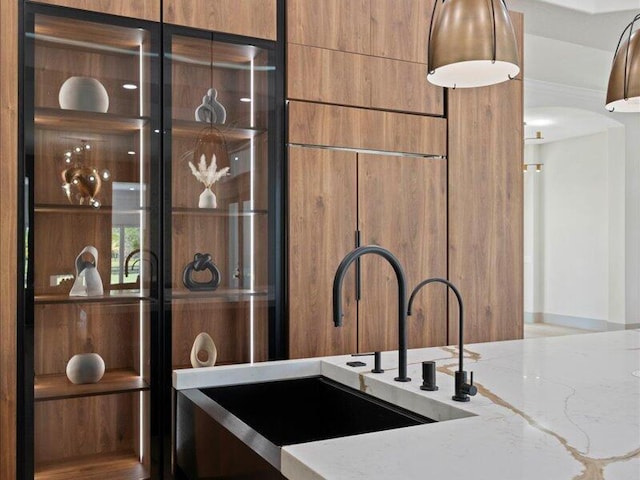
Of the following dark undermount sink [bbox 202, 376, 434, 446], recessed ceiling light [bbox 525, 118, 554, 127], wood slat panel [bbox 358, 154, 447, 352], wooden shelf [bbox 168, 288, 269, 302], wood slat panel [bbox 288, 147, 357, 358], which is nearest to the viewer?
dark undermount sink [bbox 202, 376, 434, 446]

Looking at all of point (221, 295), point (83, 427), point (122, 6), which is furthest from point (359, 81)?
point (83, 427)

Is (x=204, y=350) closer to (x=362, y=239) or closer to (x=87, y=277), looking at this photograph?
(x=87, y=277)

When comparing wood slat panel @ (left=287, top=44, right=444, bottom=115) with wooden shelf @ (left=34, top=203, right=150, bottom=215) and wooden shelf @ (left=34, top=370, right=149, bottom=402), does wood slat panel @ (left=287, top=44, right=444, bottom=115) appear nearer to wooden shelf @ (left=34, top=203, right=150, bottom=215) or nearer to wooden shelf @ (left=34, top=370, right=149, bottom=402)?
wooden shelf @ (left=34, top=203, right=150, bottom=215)

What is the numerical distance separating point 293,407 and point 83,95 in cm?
170

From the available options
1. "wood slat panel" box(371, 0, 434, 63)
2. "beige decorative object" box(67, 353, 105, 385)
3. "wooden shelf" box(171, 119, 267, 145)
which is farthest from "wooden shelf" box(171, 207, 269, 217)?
"wood slat panel" box(371, 0, 434, 63)

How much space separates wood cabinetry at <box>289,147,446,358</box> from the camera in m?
3.15

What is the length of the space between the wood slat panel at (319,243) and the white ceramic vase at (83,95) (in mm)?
912

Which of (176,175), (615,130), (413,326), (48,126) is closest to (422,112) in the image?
(413,326)

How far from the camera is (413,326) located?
11.3ft

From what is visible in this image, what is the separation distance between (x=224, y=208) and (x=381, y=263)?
0.90 meters

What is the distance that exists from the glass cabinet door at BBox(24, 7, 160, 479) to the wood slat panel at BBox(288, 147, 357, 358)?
2.28ft

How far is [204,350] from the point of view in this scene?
2.99m

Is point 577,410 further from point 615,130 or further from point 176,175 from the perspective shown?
point 615,130

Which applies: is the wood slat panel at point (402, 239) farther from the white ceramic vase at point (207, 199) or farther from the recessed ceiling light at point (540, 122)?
the recessed ceiling light at point (540, 122)
